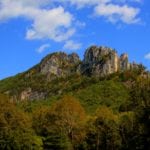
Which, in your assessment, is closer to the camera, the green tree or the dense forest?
the green tree

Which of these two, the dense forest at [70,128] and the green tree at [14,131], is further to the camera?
the dense forest at [70,128]

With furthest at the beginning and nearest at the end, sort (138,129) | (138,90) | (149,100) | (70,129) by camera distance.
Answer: (70,129) → (138,90) → (138,129) → (149,100)

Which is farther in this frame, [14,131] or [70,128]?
[70,128]

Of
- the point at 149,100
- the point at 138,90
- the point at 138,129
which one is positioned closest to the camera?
the point at 149,100

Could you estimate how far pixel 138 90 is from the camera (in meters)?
121

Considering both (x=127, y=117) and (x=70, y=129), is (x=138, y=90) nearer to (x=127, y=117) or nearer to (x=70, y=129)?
(x=127, y=117)

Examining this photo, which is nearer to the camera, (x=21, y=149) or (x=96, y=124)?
(x=21, y=149)

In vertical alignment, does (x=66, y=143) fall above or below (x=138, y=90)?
below

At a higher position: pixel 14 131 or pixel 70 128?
pixel 70 128

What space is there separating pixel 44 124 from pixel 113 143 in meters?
16.1

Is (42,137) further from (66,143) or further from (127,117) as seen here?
(127,117)

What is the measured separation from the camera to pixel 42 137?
12269cm

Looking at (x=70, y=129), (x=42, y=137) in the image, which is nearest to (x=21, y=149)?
(x=42, y=137)

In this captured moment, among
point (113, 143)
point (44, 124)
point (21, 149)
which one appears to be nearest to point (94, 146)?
point (113, 143)
